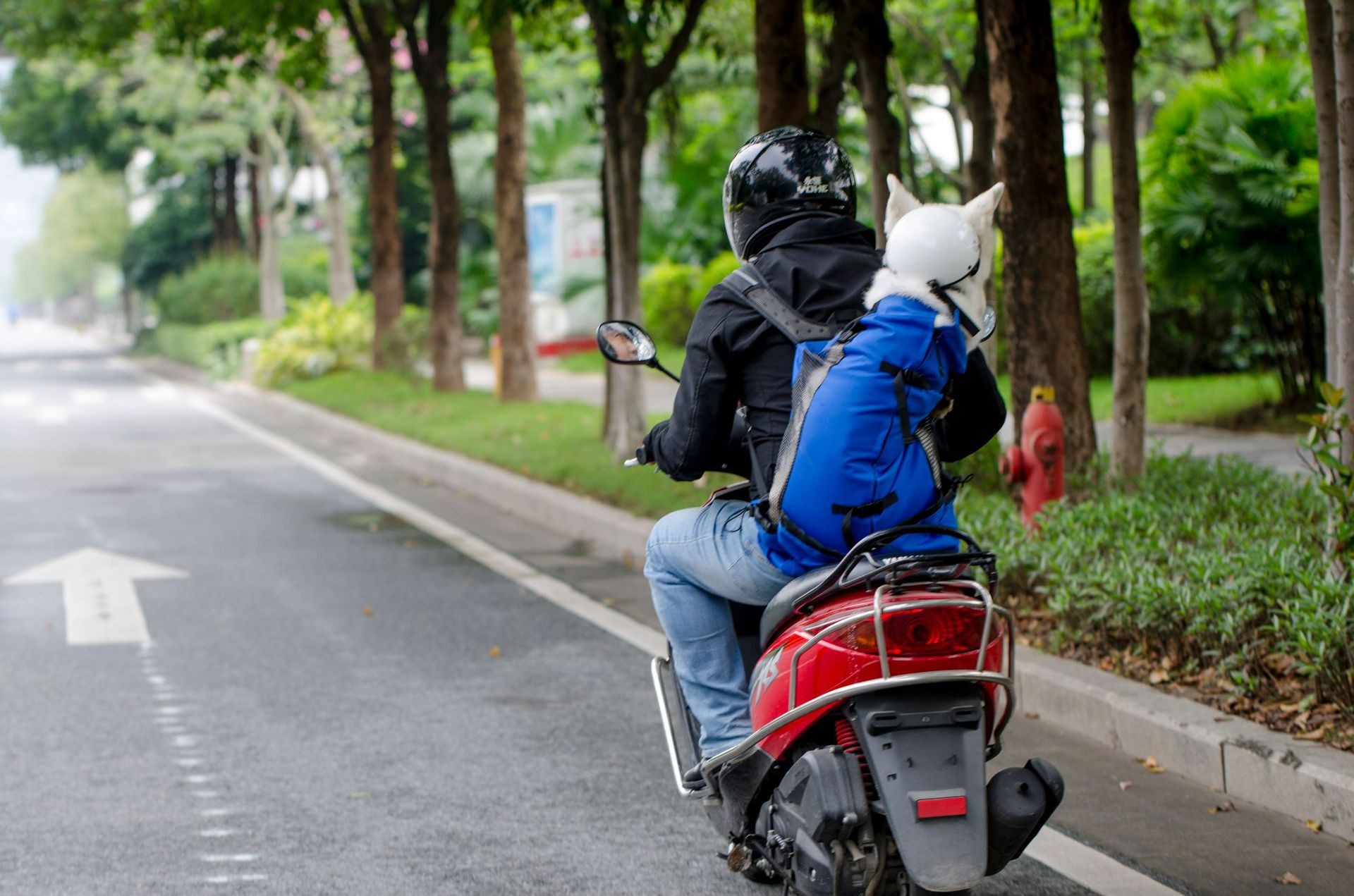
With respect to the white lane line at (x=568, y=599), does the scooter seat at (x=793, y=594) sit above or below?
above

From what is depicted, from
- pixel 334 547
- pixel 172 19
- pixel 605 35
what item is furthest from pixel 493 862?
pixel 172 19

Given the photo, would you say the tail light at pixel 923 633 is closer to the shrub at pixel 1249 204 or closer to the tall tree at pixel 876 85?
the tall tree at pixel 876 85

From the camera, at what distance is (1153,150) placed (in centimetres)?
1362

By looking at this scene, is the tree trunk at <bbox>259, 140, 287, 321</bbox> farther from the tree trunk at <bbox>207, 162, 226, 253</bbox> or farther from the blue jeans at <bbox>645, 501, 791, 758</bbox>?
the blue jeans at <bbox>645, 501, 791, 758</bbox>

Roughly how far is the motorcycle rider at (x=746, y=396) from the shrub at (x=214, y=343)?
2775 centimetres

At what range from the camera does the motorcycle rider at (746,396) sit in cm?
340

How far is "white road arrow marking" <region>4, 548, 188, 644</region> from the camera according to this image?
289 inches

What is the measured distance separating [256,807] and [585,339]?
26431 mm

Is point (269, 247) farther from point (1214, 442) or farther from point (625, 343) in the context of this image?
point (625, 343)

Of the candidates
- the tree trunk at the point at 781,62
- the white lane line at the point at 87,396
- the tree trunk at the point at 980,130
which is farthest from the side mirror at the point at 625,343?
the white lane line at the point at 87,396

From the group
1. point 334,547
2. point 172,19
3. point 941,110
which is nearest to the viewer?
point 334,547

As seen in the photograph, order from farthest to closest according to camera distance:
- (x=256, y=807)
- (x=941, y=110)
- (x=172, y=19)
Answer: (x=941, y=110)
(x=172, y=19)
(x=256, y=807)

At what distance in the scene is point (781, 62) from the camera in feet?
33.3

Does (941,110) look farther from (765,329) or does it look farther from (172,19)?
(765,329)
